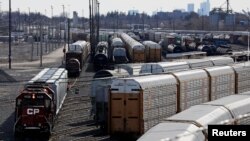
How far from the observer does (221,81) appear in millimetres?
27000

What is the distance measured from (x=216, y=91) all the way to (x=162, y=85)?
221 inches

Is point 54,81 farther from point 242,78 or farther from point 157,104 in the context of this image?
point 242,78

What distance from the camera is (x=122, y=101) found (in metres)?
21.3

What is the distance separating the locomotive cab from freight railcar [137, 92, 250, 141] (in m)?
8.91

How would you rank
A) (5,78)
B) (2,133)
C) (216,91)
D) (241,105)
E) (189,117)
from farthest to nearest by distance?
(5,78) < (216,91) < (2,133) < (241,105) < (189,117)

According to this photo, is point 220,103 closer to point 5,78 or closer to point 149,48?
point 5,78

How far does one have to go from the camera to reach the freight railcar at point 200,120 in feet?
37.1

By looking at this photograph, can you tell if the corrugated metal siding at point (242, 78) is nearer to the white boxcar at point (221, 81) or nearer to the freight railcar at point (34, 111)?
the white boxcar at point (221, 81)

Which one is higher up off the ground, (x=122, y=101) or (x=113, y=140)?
(x=122, y=101)

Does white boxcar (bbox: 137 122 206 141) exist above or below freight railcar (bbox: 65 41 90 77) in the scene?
above

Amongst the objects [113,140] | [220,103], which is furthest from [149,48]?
[220,103]

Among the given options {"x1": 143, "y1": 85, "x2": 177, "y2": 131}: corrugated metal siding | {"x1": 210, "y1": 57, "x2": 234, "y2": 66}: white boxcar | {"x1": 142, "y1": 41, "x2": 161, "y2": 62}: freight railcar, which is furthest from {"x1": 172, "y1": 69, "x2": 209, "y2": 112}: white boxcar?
{"x1": 142, "y1": 41, "x2": 161, "y2": 62}: freight railcar

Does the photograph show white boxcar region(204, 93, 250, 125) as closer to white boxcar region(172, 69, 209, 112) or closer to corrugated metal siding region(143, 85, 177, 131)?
corrugated metal siding region(143, 85, 177, 131)

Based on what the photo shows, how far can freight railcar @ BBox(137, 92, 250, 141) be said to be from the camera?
37.1 ft
